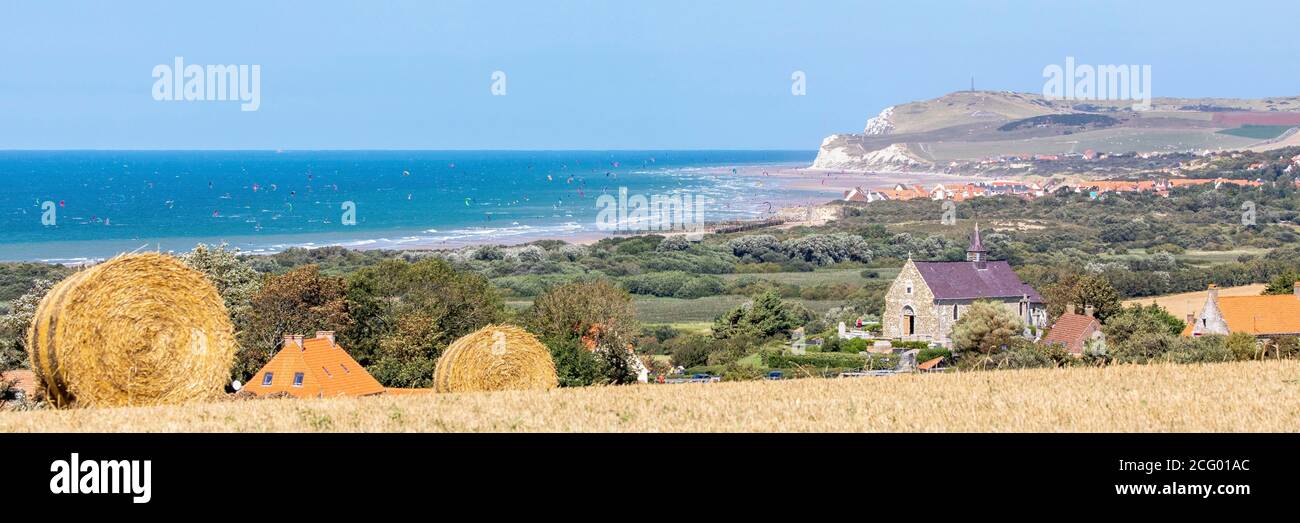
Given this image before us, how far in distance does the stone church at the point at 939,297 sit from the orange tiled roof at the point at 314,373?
107ft

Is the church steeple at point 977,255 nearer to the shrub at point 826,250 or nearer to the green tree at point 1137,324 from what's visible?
the green tree at point 1137,324

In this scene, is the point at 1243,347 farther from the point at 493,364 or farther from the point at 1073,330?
the point at 493,364

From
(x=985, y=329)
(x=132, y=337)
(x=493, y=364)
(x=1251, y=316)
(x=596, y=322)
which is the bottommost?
(x=985, y=329)

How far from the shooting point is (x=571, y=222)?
537ft

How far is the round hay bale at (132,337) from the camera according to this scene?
60.9ft

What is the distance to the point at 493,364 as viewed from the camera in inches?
1026

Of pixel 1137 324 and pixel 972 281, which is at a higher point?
pixel 972 281

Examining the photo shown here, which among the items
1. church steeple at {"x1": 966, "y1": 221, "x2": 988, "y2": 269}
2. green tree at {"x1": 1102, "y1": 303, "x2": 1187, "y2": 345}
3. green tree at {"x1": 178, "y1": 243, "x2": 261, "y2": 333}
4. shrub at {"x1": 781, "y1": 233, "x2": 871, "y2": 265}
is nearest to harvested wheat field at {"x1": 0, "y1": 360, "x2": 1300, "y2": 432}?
green tree at {"x1": 178, "y1": 243, "x2": 261, "y2": 333}

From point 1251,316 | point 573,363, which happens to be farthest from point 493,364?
point 1251,316

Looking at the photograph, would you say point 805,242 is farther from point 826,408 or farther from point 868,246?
point 826,408

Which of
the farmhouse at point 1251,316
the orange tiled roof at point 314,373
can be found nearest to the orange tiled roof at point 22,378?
the orange tiled roof at point 314,373

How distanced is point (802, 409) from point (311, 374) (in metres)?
16.4

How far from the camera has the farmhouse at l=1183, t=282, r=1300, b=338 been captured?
49875mm

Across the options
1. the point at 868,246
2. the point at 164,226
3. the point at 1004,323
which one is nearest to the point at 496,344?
the point at 1004,323
